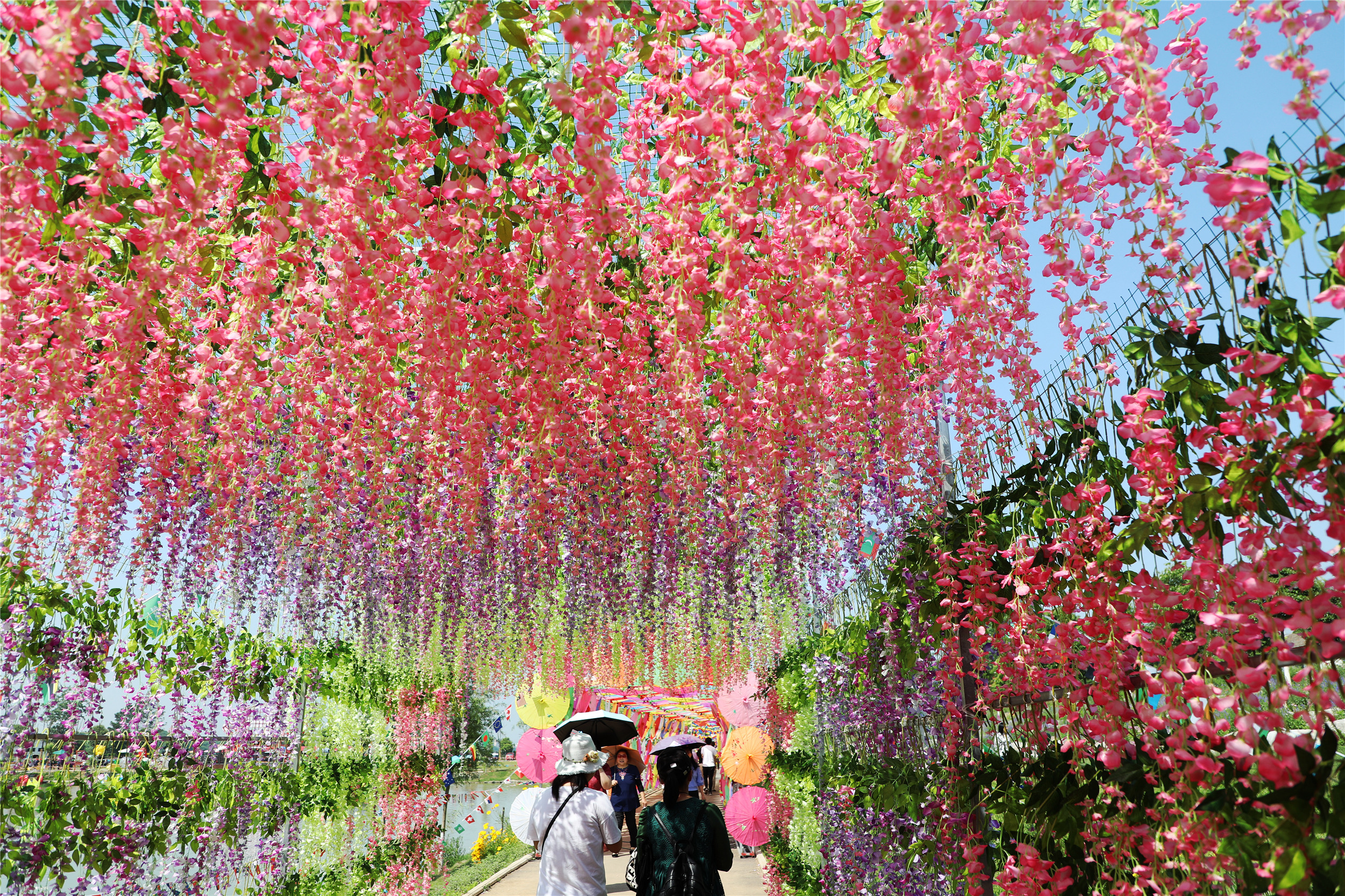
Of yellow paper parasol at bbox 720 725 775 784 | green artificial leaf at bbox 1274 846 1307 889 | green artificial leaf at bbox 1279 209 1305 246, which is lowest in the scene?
yellow paper parasol at bbox 720 725 775 784

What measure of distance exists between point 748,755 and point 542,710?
3.73 m

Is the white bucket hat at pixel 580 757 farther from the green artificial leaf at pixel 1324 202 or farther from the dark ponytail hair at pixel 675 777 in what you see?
the green artificial leaf at pixel 1324 202

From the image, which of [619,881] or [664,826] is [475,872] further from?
[664,826]

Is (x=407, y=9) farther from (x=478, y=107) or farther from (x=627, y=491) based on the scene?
(x=627, y=491)

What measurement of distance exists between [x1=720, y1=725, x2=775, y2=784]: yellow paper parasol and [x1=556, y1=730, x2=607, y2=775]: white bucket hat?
743 cm

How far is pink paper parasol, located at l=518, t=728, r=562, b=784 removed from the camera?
11555mm

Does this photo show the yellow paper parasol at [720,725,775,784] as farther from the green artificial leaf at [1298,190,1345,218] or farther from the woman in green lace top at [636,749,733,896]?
the green artificial leaf at [1298,190,1345,218]

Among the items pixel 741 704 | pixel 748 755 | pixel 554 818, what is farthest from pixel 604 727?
pixel 741 704

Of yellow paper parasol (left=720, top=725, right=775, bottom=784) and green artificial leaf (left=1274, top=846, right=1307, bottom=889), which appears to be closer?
green artificial leaf (left=1274, top=846, right=1307, bottom=889)

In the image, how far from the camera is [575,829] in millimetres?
4059

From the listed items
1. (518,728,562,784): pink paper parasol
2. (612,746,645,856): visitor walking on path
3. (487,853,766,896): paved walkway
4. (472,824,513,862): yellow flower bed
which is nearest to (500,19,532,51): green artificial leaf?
(612,746,645,856): visitor walking on path

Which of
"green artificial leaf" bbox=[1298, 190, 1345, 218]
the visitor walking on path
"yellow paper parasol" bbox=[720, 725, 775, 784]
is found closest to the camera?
"green artificial leaf" bbox=[1298, 190, 1345, 218]

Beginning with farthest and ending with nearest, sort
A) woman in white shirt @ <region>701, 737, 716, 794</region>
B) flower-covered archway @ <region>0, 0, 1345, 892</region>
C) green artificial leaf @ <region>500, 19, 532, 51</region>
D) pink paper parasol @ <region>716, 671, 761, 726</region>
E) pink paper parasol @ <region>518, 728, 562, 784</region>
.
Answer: woman in white shirt @ <region>701, 737, 716, 794</region>
pink paper parasol @ <region>716, 671, 761, 726</region>
pink paper parasol @ <region>518, 728, 562, 784</region>
green artificial leaf @ <region>500, 19, 532, 51</region>
flower-covered archway @ <region>0, 0, 1345, 892</region>

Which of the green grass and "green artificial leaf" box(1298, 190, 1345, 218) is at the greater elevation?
"green artificial leaf" box(1298, 190, 1345, 218)
